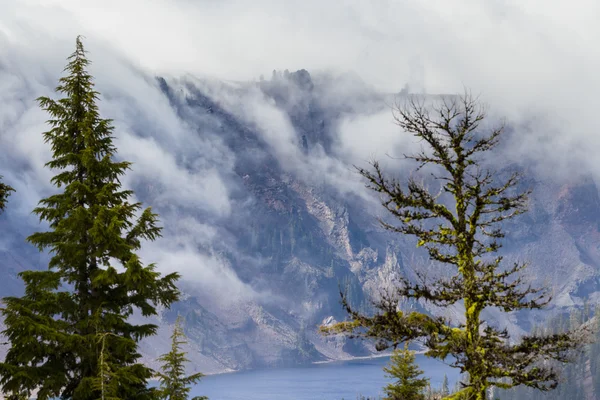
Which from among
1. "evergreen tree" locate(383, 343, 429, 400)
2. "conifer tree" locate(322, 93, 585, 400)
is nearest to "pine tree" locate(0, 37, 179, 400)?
"conifer tree" locate(322, 93, 585, 400)

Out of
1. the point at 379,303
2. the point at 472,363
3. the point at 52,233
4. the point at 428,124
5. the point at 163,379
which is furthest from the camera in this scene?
the point at 163,379

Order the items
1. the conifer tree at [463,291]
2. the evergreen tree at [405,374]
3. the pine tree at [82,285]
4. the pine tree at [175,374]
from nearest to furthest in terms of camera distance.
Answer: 1. the conifer tree at [463,291]
2. the pine tree at [82,285]
3. the pine tree at [175,374]
4. the evergreen tree at [405,374]

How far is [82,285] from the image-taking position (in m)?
19.5

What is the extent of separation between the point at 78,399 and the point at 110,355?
1.47 meters

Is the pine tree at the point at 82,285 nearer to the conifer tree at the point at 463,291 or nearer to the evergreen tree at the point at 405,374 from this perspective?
the conifer tree at the point at 463,291

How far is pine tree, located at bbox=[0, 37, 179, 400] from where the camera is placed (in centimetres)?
1733

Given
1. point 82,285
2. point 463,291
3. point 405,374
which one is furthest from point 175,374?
point 405,374

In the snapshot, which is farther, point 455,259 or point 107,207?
point 107,207

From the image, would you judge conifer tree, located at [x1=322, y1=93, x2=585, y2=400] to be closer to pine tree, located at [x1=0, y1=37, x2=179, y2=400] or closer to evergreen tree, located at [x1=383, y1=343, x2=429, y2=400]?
pine tree, located at [x1=0, y1=37, x2=179, y2=400]

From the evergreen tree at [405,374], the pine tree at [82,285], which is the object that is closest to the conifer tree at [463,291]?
the pine tree at [82,285]

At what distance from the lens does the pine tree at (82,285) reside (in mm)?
17328

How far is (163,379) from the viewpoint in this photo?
85.7 feet

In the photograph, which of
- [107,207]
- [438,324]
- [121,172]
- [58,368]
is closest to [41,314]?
[58,368]

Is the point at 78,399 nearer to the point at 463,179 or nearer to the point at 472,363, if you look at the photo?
the point at 472,363
